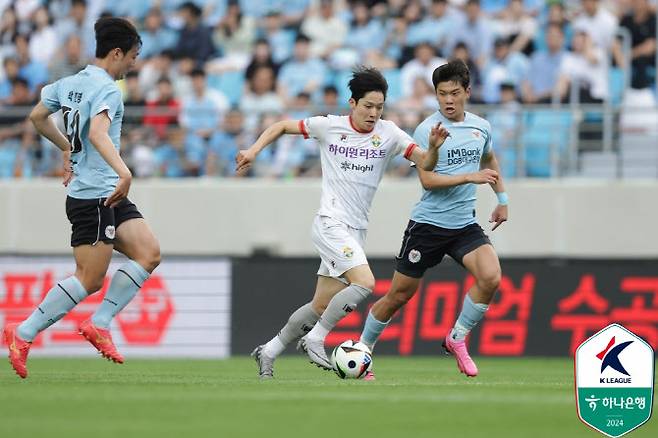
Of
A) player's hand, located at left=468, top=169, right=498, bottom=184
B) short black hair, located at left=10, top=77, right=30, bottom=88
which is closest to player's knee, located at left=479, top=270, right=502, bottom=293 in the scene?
player's hand, located at left=468, top=169, right=498, bottom=184

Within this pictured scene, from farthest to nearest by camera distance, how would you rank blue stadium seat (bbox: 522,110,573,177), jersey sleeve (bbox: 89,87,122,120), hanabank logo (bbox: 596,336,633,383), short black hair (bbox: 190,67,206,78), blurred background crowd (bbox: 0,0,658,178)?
short black hair (bbox: 190,67,206,78) → blurred background crowd (bbox: 0,0,658,178) → blue stadium seat (bbox: 522,110,573,177) → jersey sleeve (bbox: 89,87,122,120) → hanabank logo (bbox: 596,336,633,383)

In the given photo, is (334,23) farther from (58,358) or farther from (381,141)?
(381,141)

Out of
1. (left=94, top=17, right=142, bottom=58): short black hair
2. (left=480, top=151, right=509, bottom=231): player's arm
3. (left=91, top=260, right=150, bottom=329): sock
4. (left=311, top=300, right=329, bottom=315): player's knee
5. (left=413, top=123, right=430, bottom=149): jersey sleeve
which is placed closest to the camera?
(left=94, top=17, right=142, bottom=58): short black hair

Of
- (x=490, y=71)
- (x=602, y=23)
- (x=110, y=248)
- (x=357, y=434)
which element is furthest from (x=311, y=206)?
(x=357, y=434)

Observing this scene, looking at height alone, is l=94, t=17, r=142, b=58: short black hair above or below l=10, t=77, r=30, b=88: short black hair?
above

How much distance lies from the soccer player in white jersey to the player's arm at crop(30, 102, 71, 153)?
5.07 feet

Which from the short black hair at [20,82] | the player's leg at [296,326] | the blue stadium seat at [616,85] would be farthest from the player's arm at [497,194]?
the short black hair at [20,82]

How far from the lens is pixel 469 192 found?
11.5m

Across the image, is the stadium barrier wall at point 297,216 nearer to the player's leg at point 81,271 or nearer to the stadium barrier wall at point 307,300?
the stadium barrier wall at point 307,300

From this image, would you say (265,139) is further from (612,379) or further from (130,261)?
(612,379)

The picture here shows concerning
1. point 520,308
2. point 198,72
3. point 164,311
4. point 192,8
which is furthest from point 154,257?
point 192,8

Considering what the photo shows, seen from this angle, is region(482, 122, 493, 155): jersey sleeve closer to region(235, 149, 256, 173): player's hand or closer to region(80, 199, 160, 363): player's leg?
region(235, 149, 256, 173): player's hand

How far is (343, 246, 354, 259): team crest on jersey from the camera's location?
10.7m

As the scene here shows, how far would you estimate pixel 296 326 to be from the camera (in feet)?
35.7
